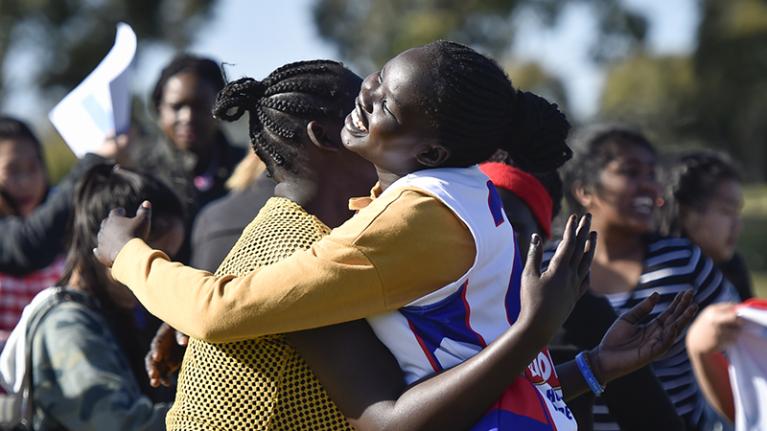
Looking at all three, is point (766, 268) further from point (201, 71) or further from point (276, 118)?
point (276, 118)

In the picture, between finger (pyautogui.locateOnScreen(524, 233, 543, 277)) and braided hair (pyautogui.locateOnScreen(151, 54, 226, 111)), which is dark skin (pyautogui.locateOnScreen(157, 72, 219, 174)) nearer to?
braided hair (pyautogui.locateOnScreen(151, 54, 226, 111))

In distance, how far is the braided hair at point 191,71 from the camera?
530 cm

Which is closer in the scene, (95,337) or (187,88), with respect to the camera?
(95,337)

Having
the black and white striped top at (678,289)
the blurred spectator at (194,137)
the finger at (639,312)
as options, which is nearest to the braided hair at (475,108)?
the finger at (639,312)

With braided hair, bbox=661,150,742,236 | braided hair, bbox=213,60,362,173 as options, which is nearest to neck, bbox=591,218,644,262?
braided hair, bbox=661,150,742,236

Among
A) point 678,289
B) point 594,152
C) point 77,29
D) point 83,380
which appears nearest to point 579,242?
point 83,380

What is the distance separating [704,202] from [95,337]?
2.72m

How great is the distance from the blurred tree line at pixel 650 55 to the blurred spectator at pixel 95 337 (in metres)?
22.8

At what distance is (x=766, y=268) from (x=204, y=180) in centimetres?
1558

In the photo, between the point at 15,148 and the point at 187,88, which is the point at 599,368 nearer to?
the point at 187,88

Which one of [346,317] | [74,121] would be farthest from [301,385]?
[74,121]

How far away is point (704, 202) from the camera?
15.5 feet

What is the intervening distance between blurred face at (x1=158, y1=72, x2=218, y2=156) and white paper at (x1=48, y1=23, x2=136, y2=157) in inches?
56.0

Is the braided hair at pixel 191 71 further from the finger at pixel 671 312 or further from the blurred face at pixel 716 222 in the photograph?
the finger at pixel 671 312
